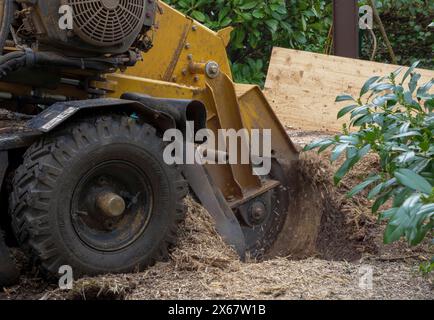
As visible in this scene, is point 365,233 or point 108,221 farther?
point 365,233

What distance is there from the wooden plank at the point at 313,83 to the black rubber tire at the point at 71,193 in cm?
384

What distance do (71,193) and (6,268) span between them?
1.60 ft

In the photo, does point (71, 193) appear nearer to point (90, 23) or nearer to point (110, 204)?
point (110, 204)

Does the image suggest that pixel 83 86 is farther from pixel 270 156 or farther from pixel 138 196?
pixel 270 156

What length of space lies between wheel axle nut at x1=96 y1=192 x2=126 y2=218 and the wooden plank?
411cm

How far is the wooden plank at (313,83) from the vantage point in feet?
26.9

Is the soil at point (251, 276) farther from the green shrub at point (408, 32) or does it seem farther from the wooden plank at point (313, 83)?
the green shrub at point (408, 32)

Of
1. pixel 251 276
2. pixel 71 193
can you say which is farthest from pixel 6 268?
pixel 251 276

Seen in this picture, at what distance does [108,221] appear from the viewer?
171 inches

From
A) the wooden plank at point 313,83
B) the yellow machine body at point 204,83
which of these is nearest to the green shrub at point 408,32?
the wooden plank at point 313,83

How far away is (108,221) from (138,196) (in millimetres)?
230

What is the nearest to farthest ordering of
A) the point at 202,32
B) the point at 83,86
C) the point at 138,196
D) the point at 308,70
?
the point at 138,196 < the point at 83,86 < the point at 202,32 < the point at 308,70
